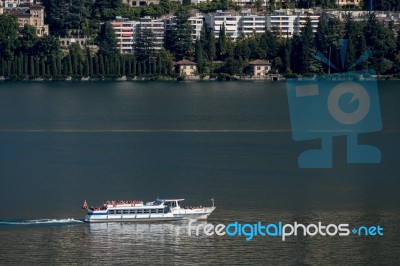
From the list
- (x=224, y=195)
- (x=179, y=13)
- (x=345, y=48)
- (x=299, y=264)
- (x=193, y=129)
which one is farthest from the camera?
(x=179, y=13)

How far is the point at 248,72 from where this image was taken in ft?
163

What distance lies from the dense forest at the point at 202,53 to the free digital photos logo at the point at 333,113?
10.9 feet

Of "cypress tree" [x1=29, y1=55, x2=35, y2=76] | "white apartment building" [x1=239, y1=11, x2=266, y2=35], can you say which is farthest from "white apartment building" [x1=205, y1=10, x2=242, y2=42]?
"cypress tree" [x1=29, y1=55, x2=35, y2=76]

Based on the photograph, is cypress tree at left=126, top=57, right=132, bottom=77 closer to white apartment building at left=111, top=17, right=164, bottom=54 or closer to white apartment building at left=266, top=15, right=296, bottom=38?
white apartment building at left=111, top=17, right=164, bottom=54

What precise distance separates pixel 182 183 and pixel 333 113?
37.2 feet

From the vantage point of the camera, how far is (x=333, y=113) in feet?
101

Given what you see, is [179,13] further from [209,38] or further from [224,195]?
[224,195]

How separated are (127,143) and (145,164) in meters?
3.20

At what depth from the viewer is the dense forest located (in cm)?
4869

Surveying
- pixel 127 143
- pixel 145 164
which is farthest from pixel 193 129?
pixel 145 164

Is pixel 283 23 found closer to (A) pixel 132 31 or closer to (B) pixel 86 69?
(A) pixel 132 31

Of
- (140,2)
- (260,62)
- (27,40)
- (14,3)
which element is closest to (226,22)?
→ (260,62)

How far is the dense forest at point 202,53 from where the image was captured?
4869cm

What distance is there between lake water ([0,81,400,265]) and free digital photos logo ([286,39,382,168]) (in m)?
0.26
